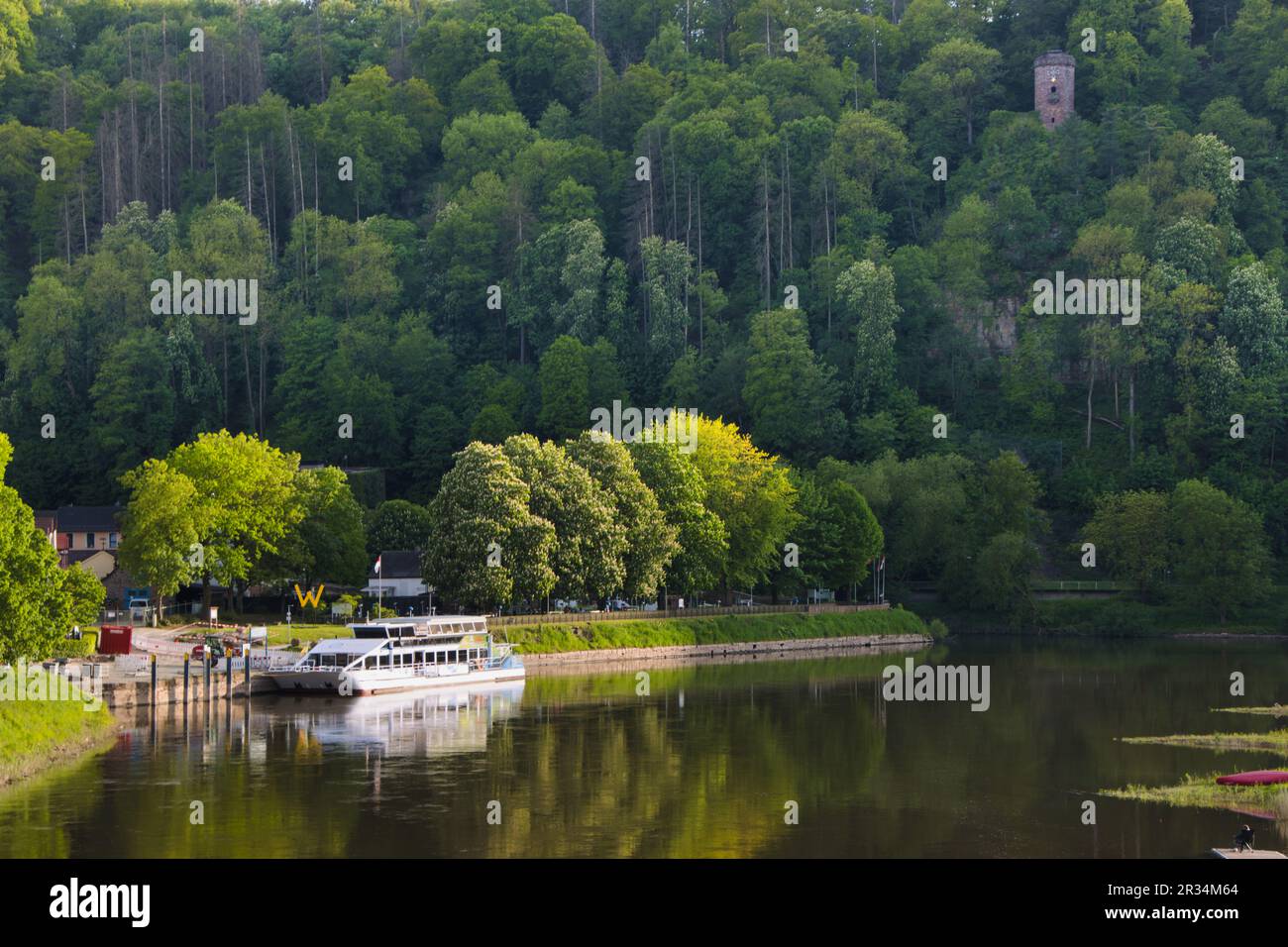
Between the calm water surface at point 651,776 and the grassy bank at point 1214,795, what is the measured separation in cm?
92

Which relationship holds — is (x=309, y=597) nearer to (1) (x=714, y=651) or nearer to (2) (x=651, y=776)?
(1) (x=714, y=651)

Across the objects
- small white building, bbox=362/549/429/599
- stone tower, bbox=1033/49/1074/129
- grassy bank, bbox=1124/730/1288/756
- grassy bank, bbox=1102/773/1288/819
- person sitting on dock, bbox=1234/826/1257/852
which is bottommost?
grassy bank, bbox=1124/730/1288/756

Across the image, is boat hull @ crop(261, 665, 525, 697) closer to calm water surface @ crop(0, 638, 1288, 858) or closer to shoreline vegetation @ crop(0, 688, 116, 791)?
calm water surface @ crop(0, 638, 1288, 858)

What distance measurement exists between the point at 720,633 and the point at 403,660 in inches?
1138

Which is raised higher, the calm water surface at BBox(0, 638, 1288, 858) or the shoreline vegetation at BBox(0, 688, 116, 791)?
the shoreline vegetation at BBox(0, 688, 116, 791)

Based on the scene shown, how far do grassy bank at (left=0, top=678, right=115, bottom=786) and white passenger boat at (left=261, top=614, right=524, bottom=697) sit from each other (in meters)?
17.7

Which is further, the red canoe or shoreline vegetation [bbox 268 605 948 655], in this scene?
shoreline vegetation [bbox 268 605 948 655]

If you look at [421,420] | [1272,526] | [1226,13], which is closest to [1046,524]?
[1272,526]

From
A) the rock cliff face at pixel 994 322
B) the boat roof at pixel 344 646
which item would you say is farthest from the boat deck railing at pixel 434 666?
the rock cliff face at pixel 994 322

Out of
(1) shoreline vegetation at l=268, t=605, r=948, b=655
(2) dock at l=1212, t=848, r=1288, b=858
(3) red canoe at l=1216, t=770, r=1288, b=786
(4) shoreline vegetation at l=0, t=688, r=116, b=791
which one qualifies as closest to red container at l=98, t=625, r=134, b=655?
(1) shoreline vegetation at l=268, t=605, r=948, b=655

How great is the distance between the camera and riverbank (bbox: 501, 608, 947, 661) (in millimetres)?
94625

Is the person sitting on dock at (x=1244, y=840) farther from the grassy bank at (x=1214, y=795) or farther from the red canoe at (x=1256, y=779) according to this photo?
the red canoe at (x=1256, y=779)
